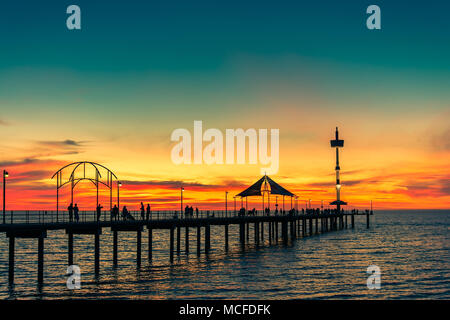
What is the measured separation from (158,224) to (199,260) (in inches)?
230

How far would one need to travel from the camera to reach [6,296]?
31.8 meters

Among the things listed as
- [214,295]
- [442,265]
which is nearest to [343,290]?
[214,295]
